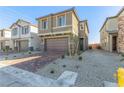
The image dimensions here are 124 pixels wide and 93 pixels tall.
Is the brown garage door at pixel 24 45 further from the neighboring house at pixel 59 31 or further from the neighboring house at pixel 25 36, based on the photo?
the neighboring house at pixel 59 31

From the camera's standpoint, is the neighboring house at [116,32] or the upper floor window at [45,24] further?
the upper floor window at [45,24]

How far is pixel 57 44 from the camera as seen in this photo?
1395cm

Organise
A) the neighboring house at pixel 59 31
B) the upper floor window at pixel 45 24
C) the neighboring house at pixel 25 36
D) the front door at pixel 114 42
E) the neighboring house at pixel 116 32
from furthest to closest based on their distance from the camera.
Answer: the neighboring house at pixel 25 36
the front door at pixel 114 42
the upper floor window at pixel 45 24
the neighboring house at pixel 116 32
the neighboring house at pixel 59 31

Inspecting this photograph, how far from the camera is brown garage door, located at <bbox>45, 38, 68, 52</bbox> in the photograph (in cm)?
1323

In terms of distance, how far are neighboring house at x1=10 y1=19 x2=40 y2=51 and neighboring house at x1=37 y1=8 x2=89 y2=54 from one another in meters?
2.72

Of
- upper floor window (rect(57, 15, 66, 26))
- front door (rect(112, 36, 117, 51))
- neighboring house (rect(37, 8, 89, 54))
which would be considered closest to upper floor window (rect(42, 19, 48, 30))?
neighboring house (rect(37, 8, 89, 54))

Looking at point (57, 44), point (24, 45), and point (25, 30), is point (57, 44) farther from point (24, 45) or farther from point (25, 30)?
point (25, 30)

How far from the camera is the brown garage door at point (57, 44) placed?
13.2 m

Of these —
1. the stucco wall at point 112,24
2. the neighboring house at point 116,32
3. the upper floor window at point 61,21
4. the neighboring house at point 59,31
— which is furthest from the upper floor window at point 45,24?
the stucco wall at point 112,24

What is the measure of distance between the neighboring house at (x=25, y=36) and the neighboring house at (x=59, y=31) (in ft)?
8.92
